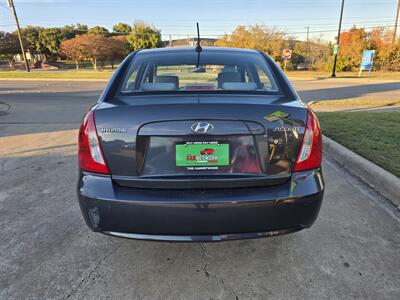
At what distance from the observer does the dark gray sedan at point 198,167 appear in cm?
173

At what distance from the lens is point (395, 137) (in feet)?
16.2

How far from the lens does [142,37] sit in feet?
159

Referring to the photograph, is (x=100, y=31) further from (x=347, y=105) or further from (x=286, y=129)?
(x=286, y=129)

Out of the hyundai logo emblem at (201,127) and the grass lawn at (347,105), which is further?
the grass lawn at (347,105)

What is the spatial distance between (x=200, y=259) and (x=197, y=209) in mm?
740

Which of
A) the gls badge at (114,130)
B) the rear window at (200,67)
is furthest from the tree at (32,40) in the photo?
the gls badge at (114,130)

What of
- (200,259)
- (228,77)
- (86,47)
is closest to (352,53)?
(86,47)

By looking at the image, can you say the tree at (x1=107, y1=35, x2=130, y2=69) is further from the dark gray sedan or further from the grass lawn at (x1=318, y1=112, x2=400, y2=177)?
the dark gray sedan

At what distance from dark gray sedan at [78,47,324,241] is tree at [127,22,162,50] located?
48.5m

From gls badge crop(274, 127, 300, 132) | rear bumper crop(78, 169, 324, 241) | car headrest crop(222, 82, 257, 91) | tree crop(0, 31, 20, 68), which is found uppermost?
tree crop(0, 31, 20, 68)

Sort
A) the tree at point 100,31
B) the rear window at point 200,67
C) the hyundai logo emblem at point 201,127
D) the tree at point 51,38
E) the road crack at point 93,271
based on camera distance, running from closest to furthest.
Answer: the hyundai logo emblem at point 201,127 < the road crack at point 93,271 < the rear window at point 200,67 < the tree at point 51,38 < the tree at point 100,31

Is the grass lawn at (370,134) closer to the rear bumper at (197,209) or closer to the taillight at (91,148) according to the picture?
the rear bumper at (197,209)

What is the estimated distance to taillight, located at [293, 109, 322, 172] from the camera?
1845 mm

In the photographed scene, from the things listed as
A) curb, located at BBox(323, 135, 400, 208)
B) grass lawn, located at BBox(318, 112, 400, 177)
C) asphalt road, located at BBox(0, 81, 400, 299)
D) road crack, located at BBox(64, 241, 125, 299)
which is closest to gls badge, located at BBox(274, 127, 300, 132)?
asphalt road, located at BBox(0, 81, 400, 299)
